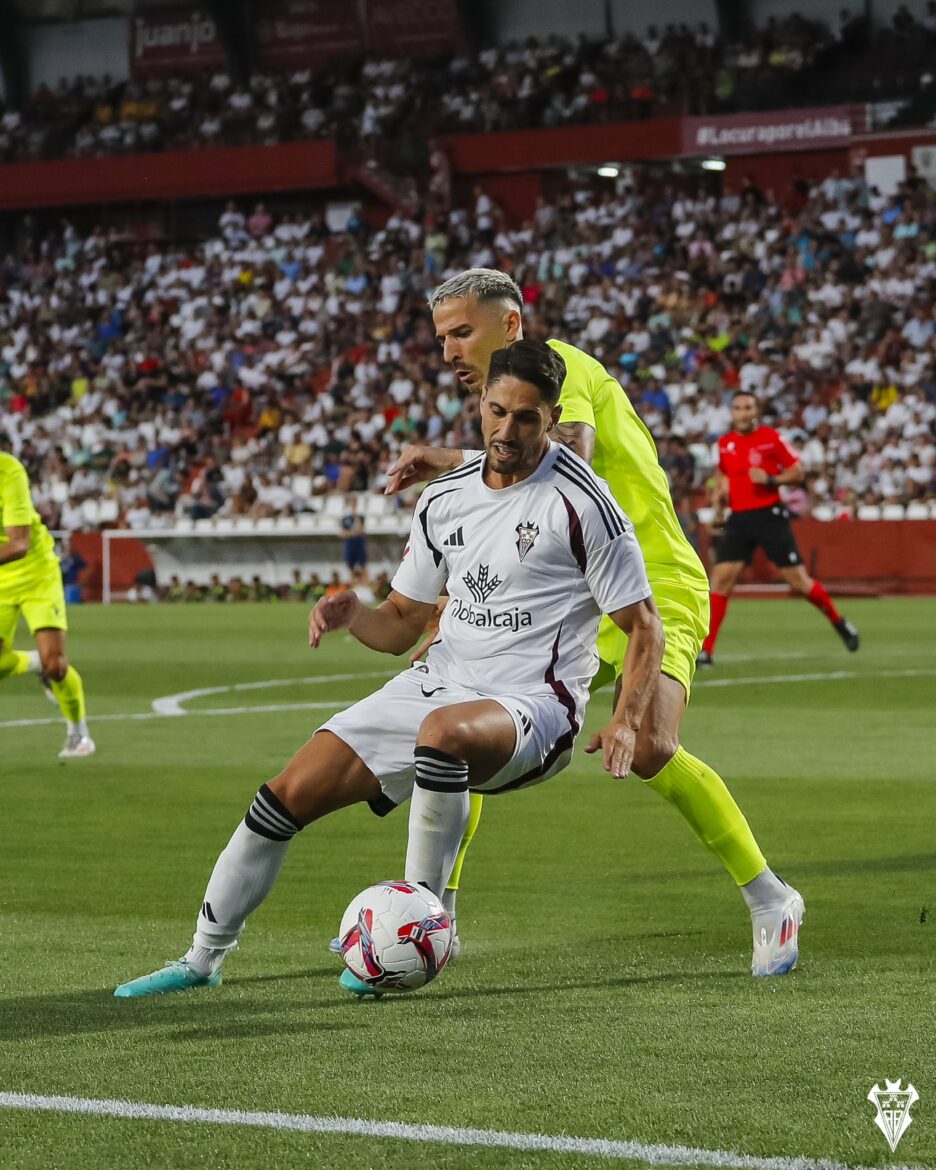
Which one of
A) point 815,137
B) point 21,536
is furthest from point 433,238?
point 21,536

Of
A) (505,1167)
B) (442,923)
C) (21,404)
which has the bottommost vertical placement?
(21,404)

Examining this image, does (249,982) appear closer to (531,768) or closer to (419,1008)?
(419,1008)

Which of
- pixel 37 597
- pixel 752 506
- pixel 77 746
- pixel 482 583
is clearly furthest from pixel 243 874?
pixel 752 506

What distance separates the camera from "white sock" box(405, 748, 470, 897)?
5.10m

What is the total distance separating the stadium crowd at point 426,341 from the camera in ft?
102

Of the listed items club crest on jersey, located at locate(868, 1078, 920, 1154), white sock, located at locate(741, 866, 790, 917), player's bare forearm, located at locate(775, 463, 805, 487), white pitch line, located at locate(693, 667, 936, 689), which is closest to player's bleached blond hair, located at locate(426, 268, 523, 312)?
white sock, located at locate(741, 866, 790, 917)

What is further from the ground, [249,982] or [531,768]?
[531,768]

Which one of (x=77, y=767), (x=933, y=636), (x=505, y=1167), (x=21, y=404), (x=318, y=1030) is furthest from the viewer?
(x=21, y=404)

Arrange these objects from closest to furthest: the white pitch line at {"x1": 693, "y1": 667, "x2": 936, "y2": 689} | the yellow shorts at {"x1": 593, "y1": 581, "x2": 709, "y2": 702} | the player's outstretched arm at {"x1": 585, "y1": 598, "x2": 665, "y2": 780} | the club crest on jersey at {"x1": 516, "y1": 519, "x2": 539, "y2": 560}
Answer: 1. the player's outstretched arm at {"x1": 585, "y1": 598, "x2": 665, "y2": 780}
2. the club crest on jersey at {"x1": 516, "y1": 519, "x2": 539, "y2": 560}
3. the yellow shorts at {"x1": 593, "y1": 581, "x2": 709, "y2": 702}
4. the white pitch line at {"x1": 693, "y1": 667, "x2": 936, "y2": 689}

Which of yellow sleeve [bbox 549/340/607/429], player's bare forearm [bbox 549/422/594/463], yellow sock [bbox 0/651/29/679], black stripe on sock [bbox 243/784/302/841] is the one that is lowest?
yellow sock [bbox 0/651/29/679]

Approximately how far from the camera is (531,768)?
17.4ft

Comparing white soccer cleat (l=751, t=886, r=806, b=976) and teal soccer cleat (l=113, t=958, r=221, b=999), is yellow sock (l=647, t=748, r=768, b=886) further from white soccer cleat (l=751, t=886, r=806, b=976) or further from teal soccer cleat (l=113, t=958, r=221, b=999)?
teal soccer cleat (l=113, t=958, r=221, b=999)

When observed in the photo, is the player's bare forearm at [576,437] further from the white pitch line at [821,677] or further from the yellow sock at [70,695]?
the white pitch line at [821,677]

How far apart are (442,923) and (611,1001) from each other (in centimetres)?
51
